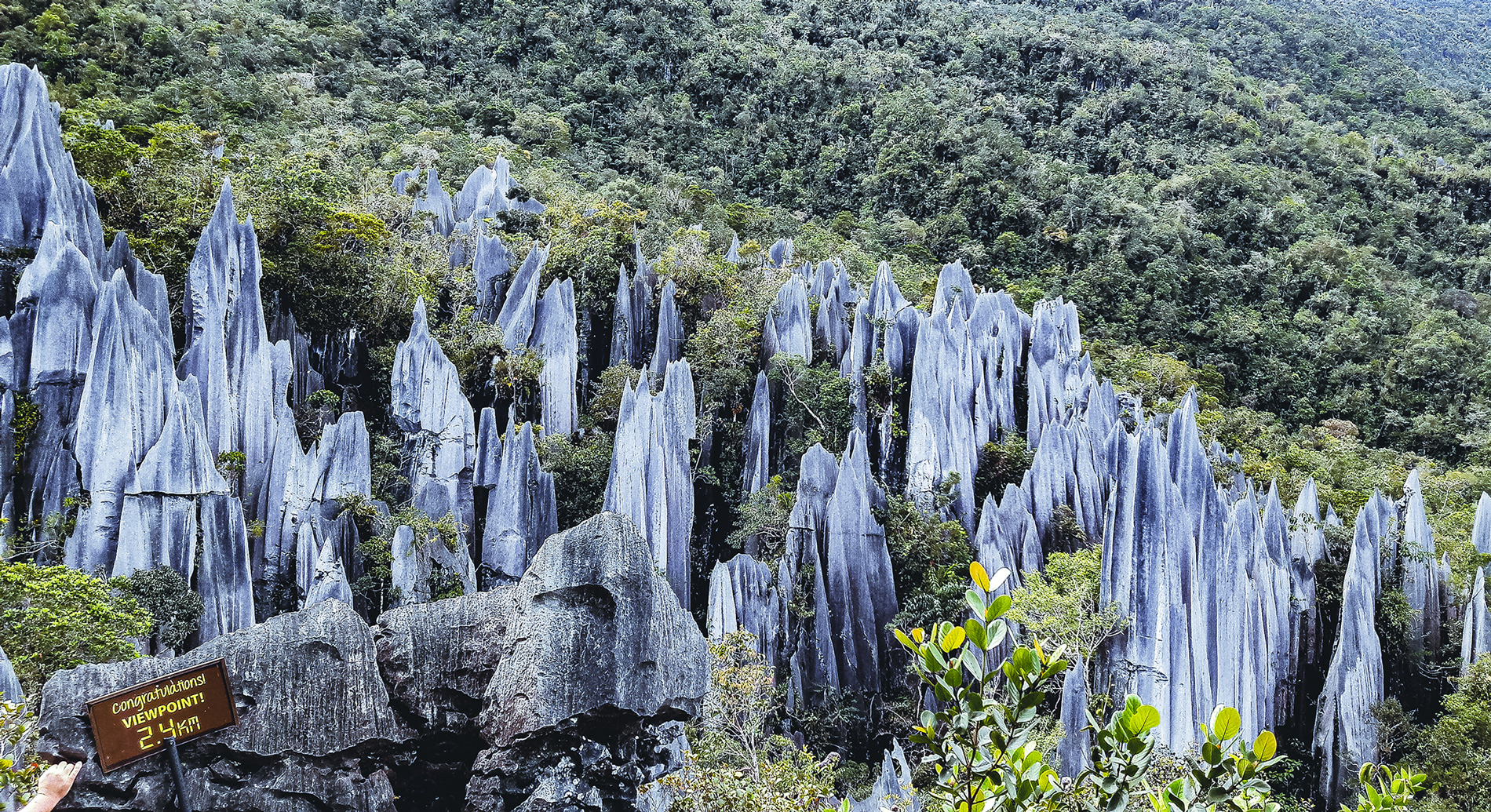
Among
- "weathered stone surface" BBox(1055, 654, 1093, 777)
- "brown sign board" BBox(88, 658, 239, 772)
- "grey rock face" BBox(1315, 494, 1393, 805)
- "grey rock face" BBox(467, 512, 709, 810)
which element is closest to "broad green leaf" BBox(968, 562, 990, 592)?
"brown sign board" BBox(88, 658, 239, 772)

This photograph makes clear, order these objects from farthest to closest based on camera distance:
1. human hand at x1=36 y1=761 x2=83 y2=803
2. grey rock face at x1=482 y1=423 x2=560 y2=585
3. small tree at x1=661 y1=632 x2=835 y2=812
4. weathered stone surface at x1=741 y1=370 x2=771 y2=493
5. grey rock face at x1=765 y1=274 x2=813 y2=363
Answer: grey rock face at x1=765 y1=274 x2=813 y2=363, weathered stone surface at x1=741 y1=370 x2=771 y2=493, grey rock face at x1=482 y1=423 x2=560 y2=585, small tree at x1=661 y1=632 x2=835 y2=812, human hand at x1=36 y1=761 x2=83 y2=803

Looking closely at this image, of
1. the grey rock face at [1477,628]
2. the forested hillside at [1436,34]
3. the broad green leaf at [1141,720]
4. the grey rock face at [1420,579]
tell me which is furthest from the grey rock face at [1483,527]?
the forested hillside at [1436,34]

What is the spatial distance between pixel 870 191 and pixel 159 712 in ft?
124

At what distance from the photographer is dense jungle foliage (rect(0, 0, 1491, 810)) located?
20312 mm

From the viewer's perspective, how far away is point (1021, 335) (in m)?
26.6

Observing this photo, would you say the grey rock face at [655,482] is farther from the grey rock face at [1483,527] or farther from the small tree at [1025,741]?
the grey rock face at [1483,527]

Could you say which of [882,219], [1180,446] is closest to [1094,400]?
[1180,446]

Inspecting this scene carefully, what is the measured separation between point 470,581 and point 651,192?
20.9m

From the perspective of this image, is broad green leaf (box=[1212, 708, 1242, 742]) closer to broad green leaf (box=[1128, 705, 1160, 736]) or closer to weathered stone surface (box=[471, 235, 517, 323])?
broad green leaf (box=[1128, 705, 1160, 736])

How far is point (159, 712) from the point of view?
6.29m

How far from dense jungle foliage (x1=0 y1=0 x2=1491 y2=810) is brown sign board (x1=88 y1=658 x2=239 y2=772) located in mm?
6044

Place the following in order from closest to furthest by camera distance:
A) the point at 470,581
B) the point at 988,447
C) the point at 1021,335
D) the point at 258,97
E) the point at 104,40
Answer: the point at 470,581
the point at 988,447
the point at 1021,335
the point at 104,40
the point at 258,97

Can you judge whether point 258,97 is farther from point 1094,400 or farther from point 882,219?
point 1094,400

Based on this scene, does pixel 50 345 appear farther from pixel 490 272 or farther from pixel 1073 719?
pixel 1073 719
